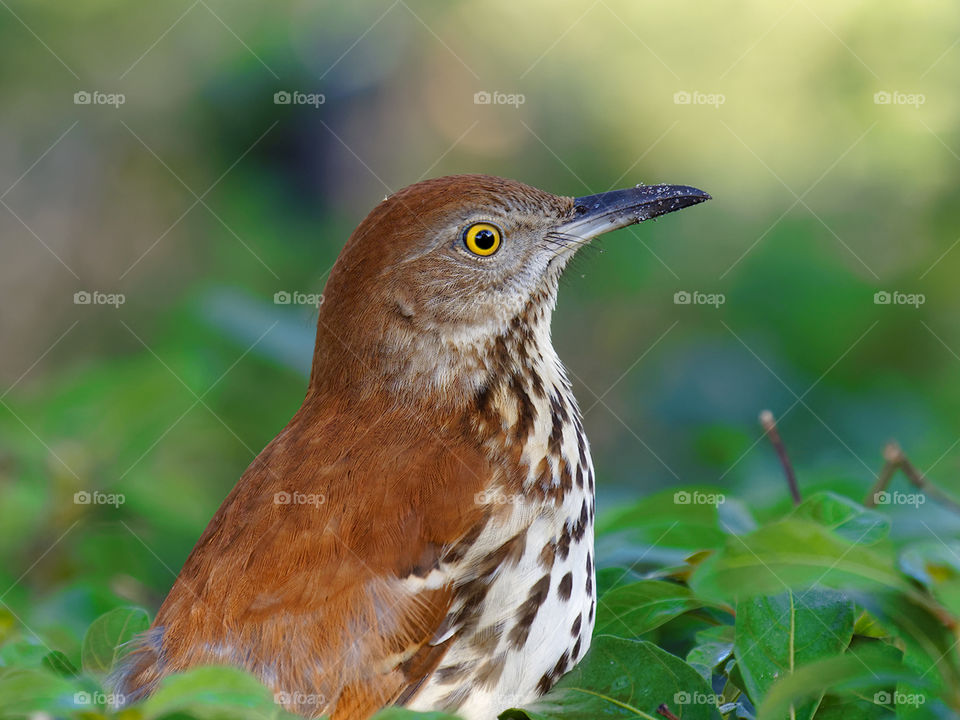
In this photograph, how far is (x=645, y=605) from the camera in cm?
216

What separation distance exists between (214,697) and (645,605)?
1.11 metres

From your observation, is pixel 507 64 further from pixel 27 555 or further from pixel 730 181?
pixel 27 555

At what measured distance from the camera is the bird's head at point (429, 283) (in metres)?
3.01

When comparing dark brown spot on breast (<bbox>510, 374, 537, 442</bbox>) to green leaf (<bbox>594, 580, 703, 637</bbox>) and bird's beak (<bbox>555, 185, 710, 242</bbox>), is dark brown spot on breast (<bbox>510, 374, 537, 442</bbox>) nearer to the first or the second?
bird's beak (<bbox>555, 185, 710, 242</bbox>)

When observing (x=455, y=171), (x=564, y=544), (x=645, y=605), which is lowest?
(x=645, y=605)

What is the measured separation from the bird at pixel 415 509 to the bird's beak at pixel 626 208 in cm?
16

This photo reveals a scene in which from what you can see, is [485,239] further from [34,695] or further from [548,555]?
[34,695]

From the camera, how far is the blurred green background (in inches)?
139

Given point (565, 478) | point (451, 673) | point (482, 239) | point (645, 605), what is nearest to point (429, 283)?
point (482, 239)

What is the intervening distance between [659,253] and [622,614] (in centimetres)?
394

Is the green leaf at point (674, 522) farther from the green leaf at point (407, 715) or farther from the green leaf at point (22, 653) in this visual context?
the green leaf at point (22, 653)

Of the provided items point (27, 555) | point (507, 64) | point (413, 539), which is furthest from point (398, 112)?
point (413, 539)

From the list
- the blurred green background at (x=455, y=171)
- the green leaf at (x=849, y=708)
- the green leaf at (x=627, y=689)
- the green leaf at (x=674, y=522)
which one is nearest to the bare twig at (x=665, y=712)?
the green leaf at (x=627, y=689)

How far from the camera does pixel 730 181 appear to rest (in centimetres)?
614
